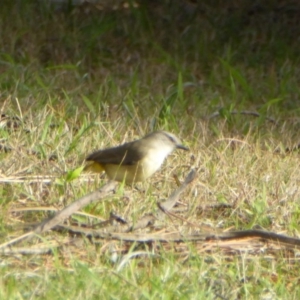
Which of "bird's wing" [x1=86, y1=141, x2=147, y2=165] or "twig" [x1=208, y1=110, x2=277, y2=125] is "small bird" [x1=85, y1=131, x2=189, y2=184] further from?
"twig" [x1=208, y1=110, x2=277, y2=125]

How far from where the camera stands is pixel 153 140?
18.4 feet

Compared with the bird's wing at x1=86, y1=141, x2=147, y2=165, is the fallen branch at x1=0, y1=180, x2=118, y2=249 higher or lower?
higher

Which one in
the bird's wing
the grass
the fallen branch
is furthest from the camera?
the bird's wing

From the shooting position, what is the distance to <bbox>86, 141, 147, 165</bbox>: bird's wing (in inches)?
215

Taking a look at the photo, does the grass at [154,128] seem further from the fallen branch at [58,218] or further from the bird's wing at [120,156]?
the bird's wing at [120,156]

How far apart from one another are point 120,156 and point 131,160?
0.26ft

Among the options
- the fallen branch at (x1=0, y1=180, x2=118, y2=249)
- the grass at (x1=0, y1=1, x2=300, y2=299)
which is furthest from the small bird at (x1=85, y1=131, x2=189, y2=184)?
the fallen branch at (x1=0, y1=180, x2=118, y2=249)

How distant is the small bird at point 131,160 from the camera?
17.9 feet

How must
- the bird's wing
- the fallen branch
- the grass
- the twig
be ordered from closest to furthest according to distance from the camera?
the grass
the fallen branch
the bird's wing
the twig

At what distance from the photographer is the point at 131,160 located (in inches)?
215

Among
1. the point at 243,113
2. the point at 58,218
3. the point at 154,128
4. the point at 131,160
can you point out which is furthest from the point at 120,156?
the point at 243,113

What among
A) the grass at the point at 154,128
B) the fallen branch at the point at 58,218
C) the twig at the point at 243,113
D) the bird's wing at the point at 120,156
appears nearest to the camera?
the grass at the point at 154,128

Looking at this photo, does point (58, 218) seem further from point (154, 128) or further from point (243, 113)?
point (243, 113)

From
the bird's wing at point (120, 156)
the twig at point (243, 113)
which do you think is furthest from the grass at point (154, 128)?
the bird's wing at point (120, 156)
